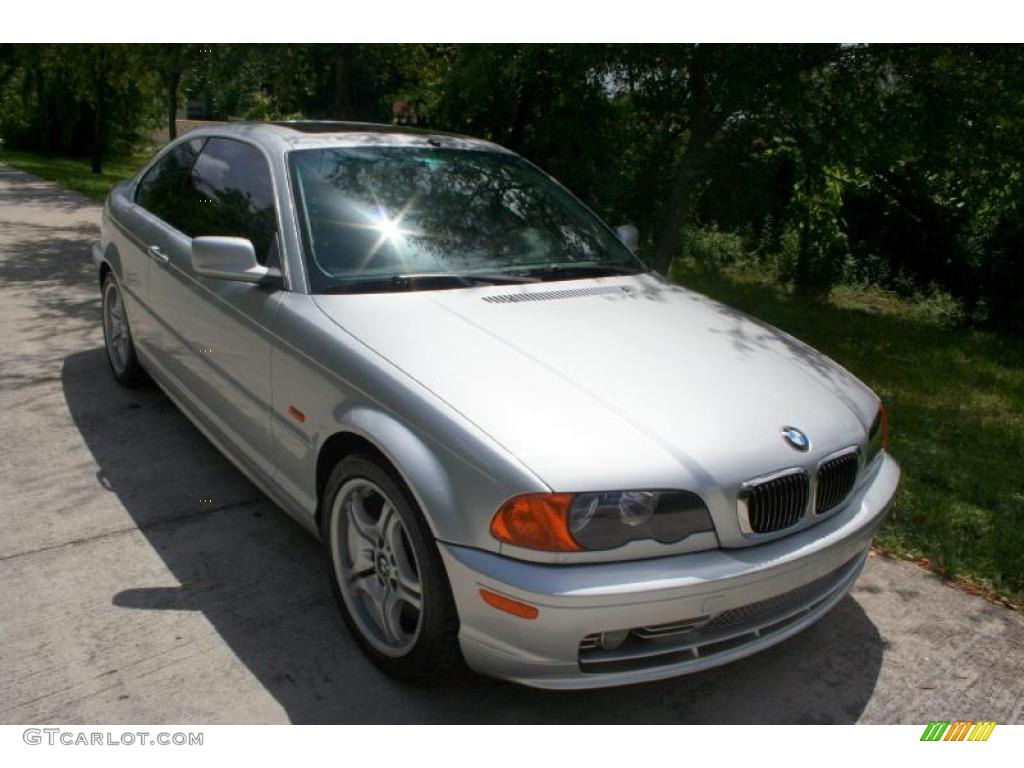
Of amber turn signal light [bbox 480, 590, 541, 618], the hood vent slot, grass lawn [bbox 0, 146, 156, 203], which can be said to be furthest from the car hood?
grass lawn [bbox 0, 146, 156, 203]

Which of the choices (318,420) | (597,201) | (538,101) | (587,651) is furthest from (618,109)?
(587,651)

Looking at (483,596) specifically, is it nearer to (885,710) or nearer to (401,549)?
(401,549)

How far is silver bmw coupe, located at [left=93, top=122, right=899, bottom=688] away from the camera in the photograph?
2.49 m

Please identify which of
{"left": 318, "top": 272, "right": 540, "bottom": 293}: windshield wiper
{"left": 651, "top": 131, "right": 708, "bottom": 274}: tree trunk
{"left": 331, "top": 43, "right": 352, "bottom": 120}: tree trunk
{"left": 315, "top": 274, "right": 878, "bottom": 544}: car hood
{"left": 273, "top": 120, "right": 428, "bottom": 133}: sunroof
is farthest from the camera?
{"left": 331, "top": 43, "right": 352, "bottom": 120}: tree trunk

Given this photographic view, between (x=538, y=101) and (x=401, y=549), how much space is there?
8.86 m

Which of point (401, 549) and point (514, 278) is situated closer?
point (401, 549)

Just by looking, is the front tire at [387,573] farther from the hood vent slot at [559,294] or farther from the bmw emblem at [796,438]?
the bmw emblem at [796,438]

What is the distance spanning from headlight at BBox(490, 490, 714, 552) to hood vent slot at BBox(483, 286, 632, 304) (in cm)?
113

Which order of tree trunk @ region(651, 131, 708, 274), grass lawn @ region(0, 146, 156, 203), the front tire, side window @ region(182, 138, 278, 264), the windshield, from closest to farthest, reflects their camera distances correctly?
the front tire < the windshield < side window @ region(182, 138, 278, 264) < tree trunk @ region(651, 131, 708, 274) < grass lawn @ region(0, 146, 156, 203)

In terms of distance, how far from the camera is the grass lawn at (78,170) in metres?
16.7

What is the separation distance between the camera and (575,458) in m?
2.50
